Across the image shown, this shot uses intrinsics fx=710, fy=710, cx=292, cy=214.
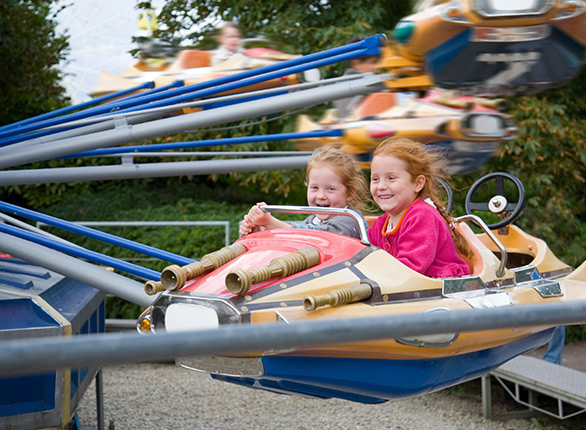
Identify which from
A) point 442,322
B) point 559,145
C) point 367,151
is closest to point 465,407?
point 559,145

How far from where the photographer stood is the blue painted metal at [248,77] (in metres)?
2.66

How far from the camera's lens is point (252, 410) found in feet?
19.1

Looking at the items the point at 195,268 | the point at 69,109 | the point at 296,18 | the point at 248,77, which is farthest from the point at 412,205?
the point at 296,18

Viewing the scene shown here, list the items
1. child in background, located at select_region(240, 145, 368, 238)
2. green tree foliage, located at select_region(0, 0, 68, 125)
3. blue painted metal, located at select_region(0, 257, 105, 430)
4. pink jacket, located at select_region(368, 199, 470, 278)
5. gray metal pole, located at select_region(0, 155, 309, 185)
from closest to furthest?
pink jacket, located at select_region(368, 199, 470, 278) → child in background, located at select_region(240, 145, 368, 238) → blue painted metal, located at select_region(0, 257, 105, 430) → gray metal pole, located at select_region(0, 155, 309, 185) → green tree foliage, located at select_region(0, 0, 68, 125)

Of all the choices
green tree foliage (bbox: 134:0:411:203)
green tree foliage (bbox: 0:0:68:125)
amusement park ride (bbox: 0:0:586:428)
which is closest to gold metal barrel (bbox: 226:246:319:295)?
amusement park ride (bbox: 0:0:586:428)

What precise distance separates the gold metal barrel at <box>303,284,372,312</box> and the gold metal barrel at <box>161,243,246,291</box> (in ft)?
1.11

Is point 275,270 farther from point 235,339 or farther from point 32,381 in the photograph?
point 32,381

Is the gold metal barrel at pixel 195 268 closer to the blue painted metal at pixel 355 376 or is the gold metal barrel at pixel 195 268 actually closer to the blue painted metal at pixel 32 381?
the blue painted metal at pixel 355 376

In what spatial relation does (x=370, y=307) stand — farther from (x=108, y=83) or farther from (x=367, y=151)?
(x=108, y=83)

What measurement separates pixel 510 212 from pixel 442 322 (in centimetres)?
204

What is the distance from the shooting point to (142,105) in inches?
118

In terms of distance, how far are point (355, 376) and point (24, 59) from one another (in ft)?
28.6

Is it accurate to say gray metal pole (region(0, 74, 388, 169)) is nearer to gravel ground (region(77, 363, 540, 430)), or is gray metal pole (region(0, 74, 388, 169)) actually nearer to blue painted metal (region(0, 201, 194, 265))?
blue painted metal (region(0, 201, 194, 265))

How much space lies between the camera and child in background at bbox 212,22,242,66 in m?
3.85
